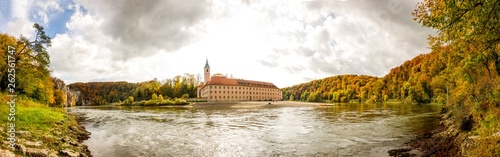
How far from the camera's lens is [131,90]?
510 feet

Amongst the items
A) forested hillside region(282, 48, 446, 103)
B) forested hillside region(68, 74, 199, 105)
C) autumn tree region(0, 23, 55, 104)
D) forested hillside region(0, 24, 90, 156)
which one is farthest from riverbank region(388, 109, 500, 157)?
forested hillside region(68, 74, 199, 105)

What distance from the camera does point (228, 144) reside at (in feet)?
51.1

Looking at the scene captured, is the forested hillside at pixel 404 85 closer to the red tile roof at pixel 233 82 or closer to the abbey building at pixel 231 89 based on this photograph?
the red tile roof at pixel 233 82

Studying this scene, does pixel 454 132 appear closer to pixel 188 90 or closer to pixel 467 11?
pixel 467 11

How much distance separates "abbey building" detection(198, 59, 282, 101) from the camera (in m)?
109

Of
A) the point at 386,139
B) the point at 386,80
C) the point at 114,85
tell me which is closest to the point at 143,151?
the point at 386,139

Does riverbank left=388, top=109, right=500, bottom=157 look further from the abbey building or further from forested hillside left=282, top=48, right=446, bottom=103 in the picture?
the abbey building

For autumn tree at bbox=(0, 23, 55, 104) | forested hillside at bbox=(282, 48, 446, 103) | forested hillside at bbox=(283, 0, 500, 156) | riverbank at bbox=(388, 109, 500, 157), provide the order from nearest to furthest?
forested hillside at bbox=(283, 0, 500, 156)
riverbank at bbox=(388, 109, 500, 157)
autumn tree at bbox=(0, 23, 55, 104)
forested hillside at bbox=(282, 48, 446, 103)

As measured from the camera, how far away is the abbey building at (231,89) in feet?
357

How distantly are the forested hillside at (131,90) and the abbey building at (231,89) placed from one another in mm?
6305

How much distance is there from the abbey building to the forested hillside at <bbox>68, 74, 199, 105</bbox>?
Result: 6.31 m

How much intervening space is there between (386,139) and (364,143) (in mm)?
2196

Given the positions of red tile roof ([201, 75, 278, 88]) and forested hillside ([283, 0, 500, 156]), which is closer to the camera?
forested hillside ([283, 0, 500, 156])

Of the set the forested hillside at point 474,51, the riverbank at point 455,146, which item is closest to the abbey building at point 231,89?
the forested hillside at point 474,51
